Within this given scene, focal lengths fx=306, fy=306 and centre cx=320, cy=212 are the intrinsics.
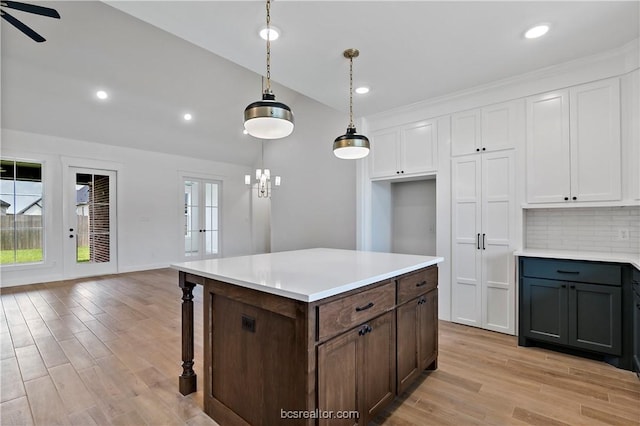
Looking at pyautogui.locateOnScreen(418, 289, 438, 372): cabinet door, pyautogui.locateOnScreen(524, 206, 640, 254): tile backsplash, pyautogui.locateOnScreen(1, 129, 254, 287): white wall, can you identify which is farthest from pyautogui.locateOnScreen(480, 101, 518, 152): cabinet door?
pyautogui.locateOnScreen(1, 129, 254, 287): white wall

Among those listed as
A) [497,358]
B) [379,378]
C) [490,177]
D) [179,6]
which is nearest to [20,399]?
[379,378]

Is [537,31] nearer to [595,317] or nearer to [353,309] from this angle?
[595,317]

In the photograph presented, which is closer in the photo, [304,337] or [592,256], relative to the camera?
[304,337]

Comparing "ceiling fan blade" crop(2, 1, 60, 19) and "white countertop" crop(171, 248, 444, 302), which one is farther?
"ceiling fan blade" crop(2, 1, 60, 19)

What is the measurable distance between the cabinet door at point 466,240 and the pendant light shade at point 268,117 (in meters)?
2.41

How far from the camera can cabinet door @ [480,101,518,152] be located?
3.15 meters

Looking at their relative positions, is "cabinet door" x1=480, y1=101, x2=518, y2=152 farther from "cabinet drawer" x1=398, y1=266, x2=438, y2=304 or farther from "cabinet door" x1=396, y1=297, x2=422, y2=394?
"cabinet door" x1=396, y1=297, x2=422, y2=394

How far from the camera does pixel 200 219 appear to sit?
7.90 m

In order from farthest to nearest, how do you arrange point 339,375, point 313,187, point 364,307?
point 313,187 → point 364,307 → point 339,375

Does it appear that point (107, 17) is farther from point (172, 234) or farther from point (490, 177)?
point (490, 177)

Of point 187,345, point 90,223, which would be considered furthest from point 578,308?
point 90,223

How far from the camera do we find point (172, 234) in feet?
23.9

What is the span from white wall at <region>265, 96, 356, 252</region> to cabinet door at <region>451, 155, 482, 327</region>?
2.04m

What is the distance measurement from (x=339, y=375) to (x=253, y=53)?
256 centimetres
